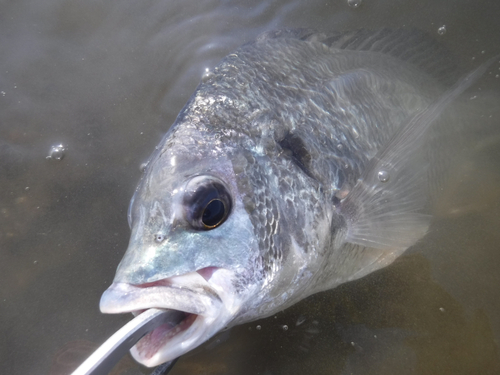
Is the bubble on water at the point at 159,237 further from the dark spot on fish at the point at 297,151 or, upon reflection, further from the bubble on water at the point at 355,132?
the bubble on water at the point at 355,132

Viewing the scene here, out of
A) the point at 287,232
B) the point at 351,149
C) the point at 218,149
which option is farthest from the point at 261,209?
the point at 351,149

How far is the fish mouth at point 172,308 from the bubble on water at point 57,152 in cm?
178

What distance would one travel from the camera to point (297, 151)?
73.1 inches

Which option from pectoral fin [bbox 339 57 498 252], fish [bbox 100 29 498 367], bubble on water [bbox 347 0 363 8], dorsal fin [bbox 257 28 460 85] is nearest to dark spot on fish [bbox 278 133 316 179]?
fish [bbox 100 29 498 367]

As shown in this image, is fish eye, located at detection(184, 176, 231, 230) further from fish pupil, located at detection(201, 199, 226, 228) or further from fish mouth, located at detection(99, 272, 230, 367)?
fish mouth, located at detection(99, 272, 230, 367)

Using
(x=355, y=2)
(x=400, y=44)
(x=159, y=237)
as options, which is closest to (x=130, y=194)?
(x=159, y=237)

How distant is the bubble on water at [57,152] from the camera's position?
2672 millimetres

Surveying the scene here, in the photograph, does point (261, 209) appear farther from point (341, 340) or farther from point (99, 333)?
point (99, 333)

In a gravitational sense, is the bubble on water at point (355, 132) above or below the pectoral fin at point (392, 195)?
above

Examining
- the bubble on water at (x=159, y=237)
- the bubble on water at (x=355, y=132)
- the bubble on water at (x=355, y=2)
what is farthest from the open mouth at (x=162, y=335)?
the bubble on water at (x=355, y=2)

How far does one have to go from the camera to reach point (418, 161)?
2.27 m

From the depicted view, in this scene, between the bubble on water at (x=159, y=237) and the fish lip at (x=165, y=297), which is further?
the bubble on water at (x=159, y=237)

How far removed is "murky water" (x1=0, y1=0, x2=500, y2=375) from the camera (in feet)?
6.57

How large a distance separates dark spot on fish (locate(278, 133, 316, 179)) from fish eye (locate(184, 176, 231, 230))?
473 millimetres
